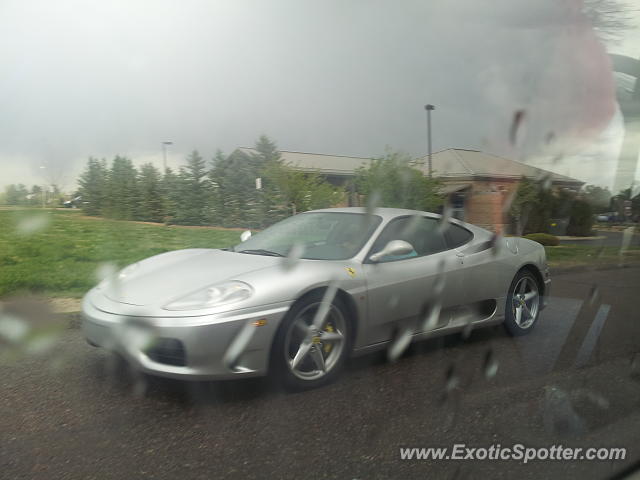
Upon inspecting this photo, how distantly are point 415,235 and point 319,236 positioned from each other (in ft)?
1.90

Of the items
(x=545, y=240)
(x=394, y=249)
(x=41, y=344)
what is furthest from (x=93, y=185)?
(x=545, y=240)

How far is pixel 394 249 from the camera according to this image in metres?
2.78

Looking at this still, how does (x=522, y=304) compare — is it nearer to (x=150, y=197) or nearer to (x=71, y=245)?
(x=150, y=197)

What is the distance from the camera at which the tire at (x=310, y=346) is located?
8.26 ft

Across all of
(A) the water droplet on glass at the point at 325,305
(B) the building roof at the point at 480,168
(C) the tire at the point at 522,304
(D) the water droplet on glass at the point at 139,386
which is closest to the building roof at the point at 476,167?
(B) the building roof at the point at 480,168

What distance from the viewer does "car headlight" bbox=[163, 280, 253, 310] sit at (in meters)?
2.44

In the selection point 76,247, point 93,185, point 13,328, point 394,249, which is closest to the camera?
point 394,249

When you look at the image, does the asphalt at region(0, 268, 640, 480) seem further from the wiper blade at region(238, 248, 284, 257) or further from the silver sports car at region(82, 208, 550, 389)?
the wiper blade at region(238, 248, 284, 257)

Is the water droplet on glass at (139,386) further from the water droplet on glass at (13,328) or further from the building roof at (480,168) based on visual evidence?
the building roof at (480,168)

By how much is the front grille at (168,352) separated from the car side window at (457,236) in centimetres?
178

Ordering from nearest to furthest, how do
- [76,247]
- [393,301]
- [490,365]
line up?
[393,301] < [490,365] < [76,247]

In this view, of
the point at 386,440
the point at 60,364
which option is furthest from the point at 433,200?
the point at 60,364

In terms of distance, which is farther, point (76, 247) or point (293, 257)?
point (76, 247)

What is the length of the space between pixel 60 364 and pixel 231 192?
145 cm
